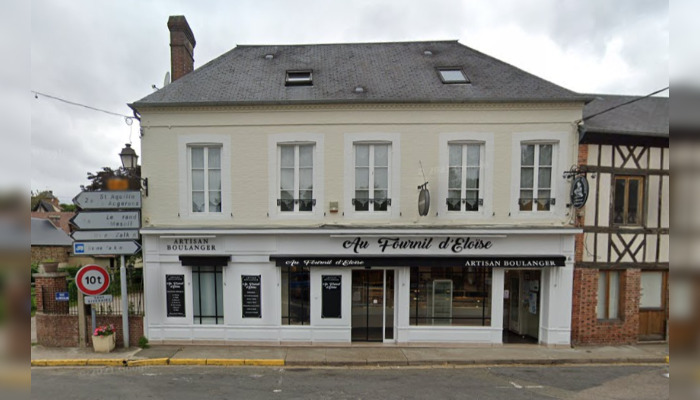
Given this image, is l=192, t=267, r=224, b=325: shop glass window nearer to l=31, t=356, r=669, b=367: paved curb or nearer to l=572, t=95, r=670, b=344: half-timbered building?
l=31, t=356, r=669, b=367: paved curb

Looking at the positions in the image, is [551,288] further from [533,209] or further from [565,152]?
[565,152]

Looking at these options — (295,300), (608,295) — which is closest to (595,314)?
(608,295)

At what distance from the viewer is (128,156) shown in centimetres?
854

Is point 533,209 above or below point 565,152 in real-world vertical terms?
below

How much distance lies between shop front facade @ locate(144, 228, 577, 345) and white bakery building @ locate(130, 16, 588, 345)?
4 centimetres

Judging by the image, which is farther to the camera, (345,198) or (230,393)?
(345,198)

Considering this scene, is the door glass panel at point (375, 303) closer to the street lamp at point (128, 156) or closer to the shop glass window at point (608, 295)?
the shop glass window at point (608, 295)

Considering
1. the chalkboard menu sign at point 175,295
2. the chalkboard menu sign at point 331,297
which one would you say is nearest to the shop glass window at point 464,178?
the chalkboard menu sign at point 331,297

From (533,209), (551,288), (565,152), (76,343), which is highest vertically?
(565,152)

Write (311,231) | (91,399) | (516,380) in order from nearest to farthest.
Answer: (91,399) < (516,380) < (311,231)

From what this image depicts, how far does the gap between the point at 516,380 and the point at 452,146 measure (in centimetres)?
586

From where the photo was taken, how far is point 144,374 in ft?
23.9

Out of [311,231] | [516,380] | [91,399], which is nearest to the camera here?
[91,399]

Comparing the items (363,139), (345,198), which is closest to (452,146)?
(363,139)
